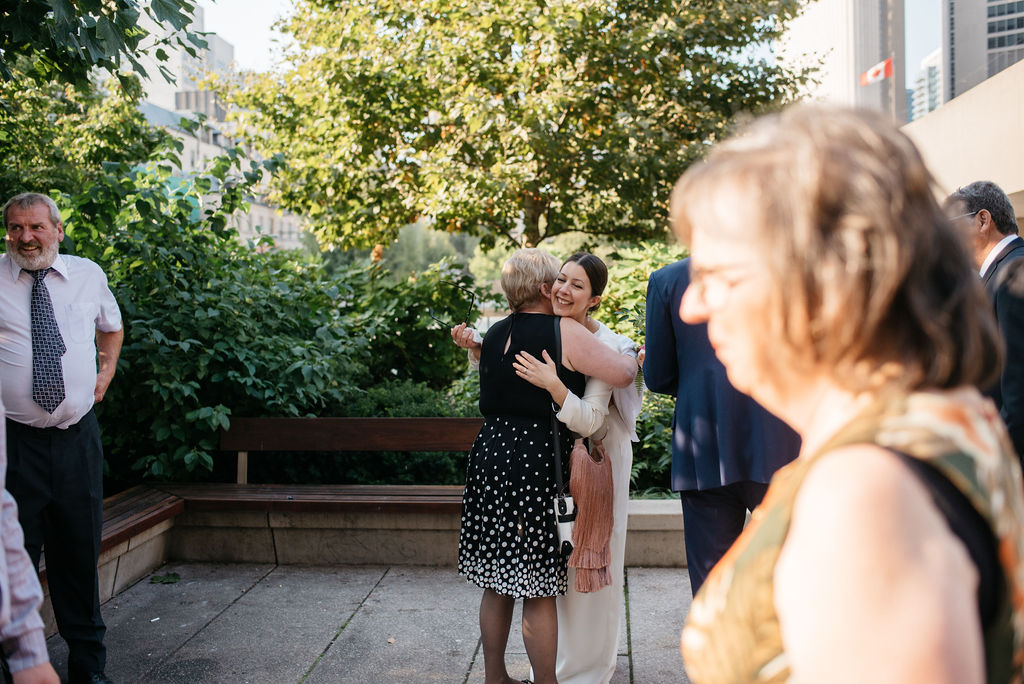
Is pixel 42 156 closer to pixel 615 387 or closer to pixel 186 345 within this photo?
pixel 186 345

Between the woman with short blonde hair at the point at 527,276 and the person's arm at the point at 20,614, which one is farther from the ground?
the woman with short blonde hair at the point at 527,276

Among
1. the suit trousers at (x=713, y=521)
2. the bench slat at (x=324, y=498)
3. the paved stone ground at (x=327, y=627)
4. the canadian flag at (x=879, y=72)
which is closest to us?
the suit trousers at (x=713, y=521)

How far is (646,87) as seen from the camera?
39.2ft

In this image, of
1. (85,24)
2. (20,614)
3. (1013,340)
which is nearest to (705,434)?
(1013,340)

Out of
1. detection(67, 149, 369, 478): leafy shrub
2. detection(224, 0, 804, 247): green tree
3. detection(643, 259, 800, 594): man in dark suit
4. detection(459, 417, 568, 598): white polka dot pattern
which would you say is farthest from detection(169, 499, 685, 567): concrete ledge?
detection(224, 0, 804, 247): green tree

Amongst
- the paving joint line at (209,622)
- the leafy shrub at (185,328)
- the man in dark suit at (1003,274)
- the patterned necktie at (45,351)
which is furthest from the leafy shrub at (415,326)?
the man in dark suit at (1003,274)

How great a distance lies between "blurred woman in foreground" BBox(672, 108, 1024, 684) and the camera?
0.84 meters

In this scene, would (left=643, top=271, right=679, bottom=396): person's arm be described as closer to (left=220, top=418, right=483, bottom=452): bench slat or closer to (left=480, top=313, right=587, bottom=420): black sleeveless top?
(left=480, top=313, right=587, bottom=420): black sleeveless top

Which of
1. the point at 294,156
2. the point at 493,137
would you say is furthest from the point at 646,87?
the point at 294,156

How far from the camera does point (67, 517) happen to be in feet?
12.6

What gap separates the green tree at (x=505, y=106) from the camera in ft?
35.8

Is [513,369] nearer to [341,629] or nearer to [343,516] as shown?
[341,629]

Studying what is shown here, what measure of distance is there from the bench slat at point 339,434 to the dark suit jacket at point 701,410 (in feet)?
8.57

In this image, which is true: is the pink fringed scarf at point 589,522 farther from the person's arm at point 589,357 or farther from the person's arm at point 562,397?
the person's arm at point 589,357
